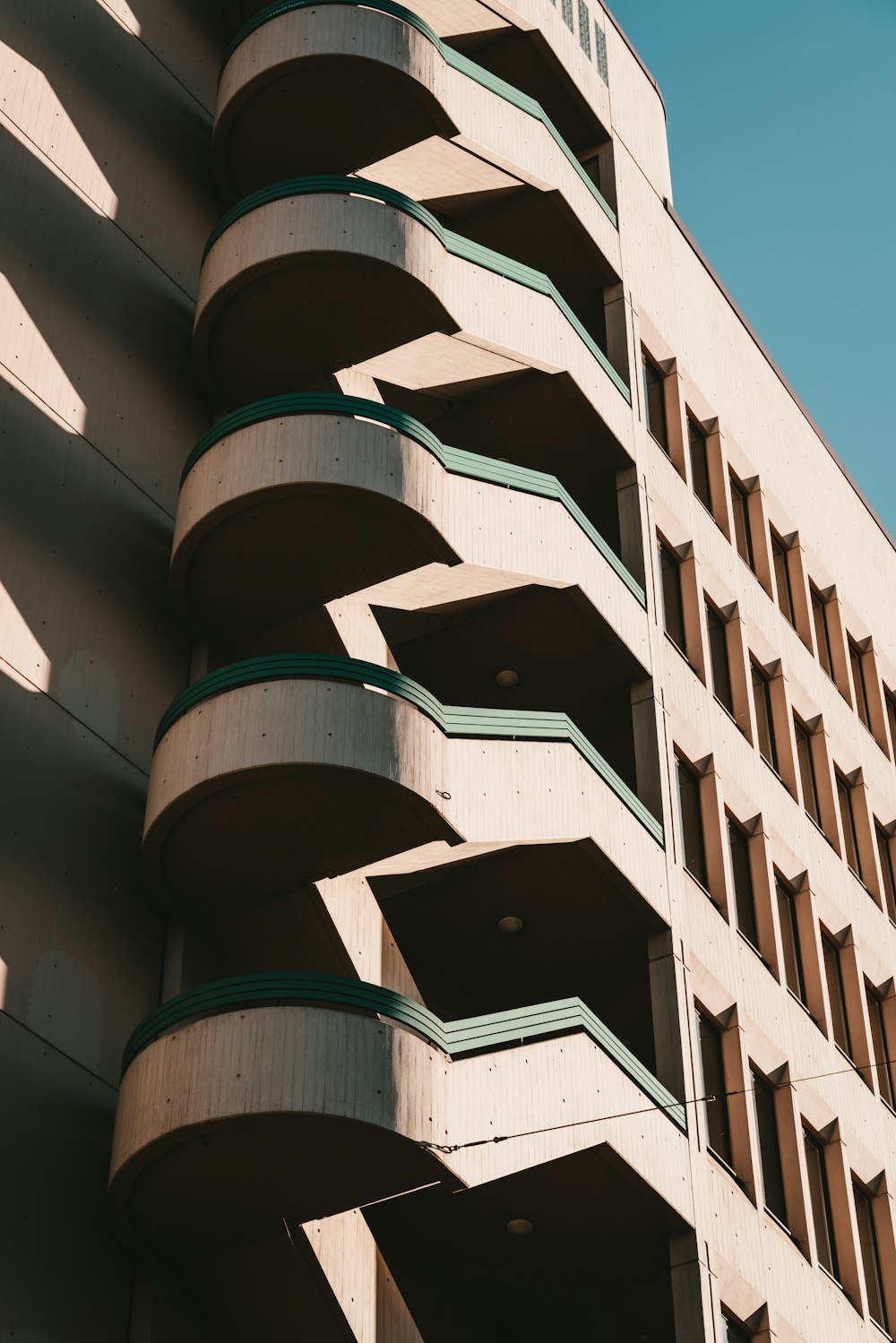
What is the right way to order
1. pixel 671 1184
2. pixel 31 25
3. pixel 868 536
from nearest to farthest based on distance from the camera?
pixel 671 1184 → pixel 31 25 → pixel 868 536

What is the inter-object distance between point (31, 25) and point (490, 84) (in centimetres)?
815

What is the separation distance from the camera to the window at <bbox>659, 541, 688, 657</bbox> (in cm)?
3169

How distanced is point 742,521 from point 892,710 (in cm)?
783

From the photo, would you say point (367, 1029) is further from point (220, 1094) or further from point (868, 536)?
point (868, 536)

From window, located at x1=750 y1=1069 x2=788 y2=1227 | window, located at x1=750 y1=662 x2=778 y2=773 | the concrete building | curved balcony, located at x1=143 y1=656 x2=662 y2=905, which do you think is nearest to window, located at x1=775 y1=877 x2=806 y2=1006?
the concrete building

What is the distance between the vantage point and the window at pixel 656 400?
34.4 meters

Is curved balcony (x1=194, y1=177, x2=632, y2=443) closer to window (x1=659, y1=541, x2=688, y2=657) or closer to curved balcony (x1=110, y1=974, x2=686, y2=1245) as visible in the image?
window (x1=659, y1=541, x2=688, y2=657)

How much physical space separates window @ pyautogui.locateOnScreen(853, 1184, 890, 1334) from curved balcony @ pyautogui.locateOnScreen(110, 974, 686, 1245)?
36.0ft

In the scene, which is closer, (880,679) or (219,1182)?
(219,1182)

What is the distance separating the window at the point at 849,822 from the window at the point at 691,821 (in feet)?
24.4

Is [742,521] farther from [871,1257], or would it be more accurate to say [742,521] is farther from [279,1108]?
[279,1108]

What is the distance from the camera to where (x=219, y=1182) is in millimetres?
→ 19906

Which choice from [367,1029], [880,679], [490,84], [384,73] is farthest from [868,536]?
[367,1029]

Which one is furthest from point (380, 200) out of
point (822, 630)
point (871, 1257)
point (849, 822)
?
point (871, 1257)
